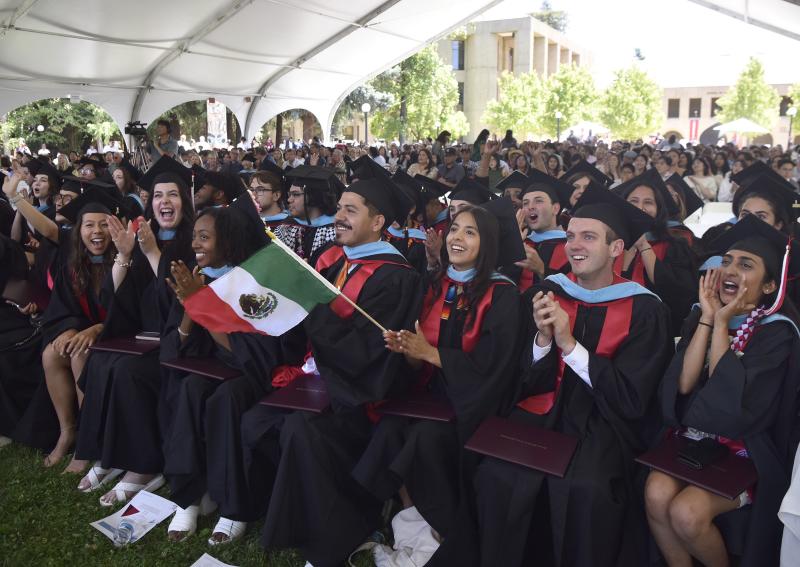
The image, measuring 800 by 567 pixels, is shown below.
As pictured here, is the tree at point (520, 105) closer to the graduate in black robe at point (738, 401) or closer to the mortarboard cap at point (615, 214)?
the mortarboard cap at point (615, 214)

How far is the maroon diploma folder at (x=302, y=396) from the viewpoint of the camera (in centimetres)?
339

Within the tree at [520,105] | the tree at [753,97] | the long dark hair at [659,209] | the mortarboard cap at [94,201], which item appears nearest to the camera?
the mortarboard cap at [94,201]

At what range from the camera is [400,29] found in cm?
2177

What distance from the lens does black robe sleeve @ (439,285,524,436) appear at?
3.37m

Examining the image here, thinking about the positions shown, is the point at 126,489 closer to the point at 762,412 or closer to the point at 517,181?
the point at 762,412

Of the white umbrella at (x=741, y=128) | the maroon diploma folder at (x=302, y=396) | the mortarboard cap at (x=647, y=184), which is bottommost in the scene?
the maroon diploma folder at (x=302, y=396)

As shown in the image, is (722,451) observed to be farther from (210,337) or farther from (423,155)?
(423,155)

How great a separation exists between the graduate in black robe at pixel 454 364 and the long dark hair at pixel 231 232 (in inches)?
47.7

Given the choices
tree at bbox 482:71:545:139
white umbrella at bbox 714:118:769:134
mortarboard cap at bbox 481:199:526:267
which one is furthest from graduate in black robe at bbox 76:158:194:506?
tree at bbox 482:71:545:139

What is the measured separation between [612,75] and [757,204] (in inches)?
2043

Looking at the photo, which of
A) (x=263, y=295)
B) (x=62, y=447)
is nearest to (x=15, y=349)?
(x=62, y=447)

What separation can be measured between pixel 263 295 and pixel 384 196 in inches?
44.4

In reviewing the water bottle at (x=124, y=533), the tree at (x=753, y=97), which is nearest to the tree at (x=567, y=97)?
the tree at (x=753, y=97)

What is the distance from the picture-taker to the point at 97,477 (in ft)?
14.2
